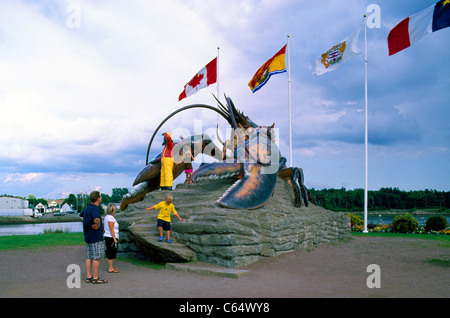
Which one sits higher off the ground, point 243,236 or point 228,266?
point 243,236

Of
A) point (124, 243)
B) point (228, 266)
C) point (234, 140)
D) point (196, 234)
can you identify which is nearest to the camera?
point (228, 266)

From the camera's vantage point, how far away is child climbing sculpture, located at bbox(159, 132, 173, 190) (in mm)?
12578

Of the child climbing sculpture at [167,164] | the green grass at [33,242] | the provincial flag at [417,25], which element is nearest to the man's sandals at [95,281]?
the child climbing sculpture at [167,164]

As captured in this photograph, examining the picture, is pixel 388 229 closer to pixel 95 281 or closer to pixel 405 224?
pixel 405 224

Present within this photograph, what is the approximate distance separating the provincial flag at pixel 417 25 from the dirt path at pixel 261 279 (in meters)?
7.98

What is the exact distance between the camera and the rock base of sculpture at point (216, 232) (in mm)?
7605

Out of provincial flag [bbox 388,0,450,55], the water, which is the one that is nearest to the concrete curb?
provincial flag [bbox 388,0,450,55]

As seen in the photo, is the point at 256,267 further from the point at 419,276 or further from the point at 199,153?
the point at 199,153

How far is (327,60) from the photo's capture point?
17.3 metres

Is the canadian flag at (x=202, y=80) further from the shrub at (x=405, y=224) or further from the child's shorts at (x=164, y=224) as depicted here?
the shrub at (x=405, y=224)
